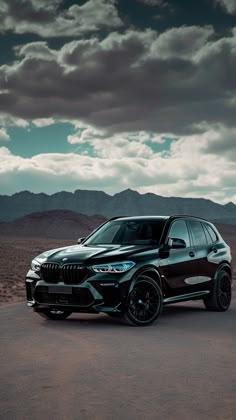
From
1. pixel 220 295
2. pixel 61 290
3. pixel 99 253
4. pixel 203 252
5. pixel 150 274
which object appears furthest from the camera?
pixel 220 295

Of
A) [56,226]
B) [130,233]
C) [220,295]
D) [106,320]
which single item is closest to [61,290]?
[106,320]

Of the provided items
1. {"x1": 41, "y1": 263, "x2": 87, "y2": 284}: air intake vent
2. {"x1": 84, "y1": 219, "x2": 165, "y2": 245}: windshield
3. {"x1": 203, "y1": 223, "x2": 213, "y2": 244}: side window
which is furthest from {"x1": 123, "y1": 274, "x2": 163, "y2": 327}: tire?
{"x1": 203, "y1": 223, "x2": 213, "y2": 244}: side window

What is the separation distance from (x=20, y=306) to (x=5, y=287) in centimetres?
612

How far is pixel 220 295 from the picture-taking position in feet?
42.1

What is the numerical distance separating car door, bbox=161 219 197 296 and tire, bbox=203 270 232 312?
2.76 feet

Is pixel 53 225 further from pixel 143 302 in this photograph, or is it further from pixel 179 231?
pixel 143 302

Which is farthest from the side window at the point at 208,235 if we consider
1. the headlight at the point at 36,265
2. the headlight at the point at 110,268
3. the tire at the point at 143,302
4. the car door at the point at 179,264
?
the headlight at the point at 36,265

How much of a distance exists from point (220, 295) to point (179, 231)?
1.73 m

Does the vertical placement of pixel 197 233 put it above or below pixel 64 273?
above

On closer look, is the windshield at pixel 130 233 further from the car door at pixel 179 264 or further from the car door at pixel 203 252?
the car door at pixel 203 252

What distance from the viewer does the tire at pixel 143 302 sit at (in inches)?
405

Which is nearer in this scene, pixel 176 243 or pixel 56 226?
pixel 176 243

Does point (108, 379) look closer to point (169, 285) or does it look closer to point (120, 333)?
point (120, 333)

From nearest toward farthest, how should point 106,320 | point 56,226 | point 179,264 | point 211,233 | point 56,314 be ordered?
point 106,320
point 56,314
point 179,264
point 211,233
point 56,226
